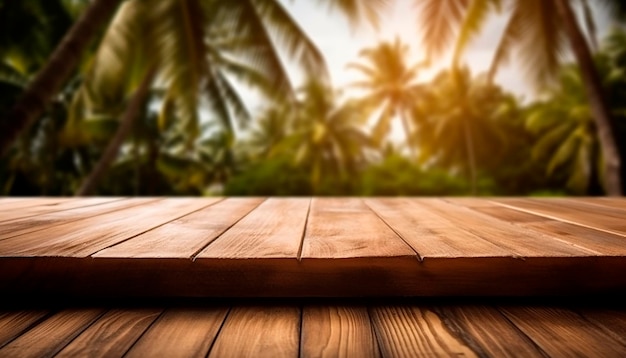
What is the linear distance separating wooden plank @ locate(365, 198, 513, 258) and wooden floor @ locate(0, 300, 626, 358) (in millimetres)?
108

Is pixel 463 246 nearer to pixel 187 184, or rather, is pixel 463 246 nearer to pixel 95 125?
pixel 95 125

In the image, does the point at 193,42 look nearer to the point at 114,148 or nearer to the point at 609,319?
the point at 114,148

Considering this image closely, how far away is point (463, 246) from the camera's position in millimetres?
865

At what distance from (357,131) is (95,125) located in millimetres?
10847

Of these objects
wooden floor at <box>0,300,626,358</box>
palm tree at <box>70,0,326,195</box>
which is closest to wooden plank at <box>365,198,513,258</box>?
wooden floor at <box>0,300,626,358</box>

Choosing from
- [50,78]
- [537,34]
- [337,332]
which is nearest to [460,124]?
[537,34]

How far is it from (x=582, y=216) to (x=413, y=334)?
1.00 metres

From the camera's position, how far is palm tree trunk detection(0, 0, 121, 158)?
3.66 metres

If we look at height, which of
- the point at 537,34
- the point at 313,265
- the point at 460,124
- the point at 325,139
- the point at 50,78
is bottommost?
the point at 313,265

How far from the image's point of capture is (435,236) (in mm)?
987

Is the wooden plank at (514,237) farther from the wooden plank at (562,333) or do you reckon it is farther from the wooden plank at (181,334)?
the wooden plank at (181,334)

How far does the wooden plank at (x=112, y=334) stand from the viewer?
0.65 meters

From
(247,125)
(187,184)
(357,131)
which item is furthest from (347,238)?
(187,184)

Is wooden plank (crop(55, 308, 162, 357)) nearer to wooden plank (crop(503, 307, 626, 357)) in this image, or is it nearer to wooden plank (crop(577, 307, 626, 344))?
wooden plank (crop(503, 307, 626, 357))
